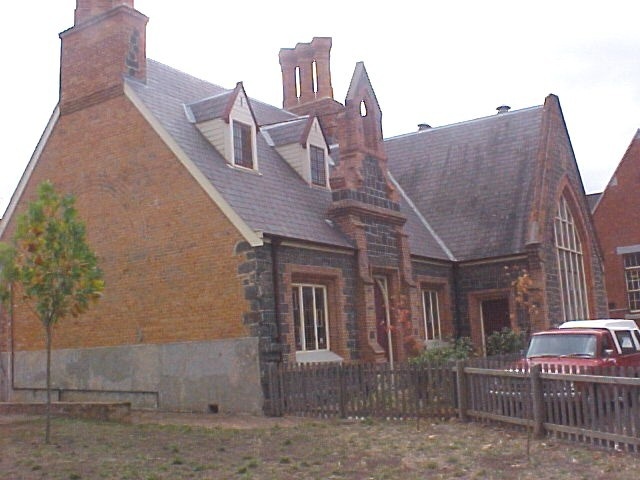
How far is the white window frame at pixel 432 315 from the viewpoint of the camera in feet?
84.9

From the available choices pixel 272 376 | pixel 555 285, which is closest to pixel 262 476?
pixel 272 376

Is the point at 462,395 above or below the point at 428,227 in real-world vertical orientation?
below

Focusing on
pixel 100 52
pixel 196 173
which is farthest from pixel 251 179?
pixel 100 52

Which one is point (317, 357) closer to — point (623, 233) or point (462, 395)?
point (462, 395)

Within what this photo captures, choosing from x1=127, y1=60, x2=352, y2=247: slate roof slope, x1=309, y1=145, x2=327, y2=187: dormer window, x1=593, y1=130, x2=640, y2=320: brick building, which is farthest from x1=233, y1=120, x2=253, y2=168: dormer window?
x1=593, y1=130, x2=640, y2=320: brick building

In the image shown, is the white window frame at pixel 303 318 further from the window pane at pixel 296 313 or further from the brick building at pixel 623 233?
the brick building at pixel 623 233

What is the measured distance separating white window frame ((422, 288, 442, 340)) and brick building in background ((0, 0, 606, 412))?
0.10 metres

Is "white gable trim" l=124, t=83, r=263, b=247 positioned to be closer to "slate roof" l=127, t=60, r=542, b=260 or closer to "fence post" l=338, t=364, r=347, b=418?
"slate roof" l=127, t=60, r=542, b=260

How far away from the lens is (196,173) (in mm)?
18422

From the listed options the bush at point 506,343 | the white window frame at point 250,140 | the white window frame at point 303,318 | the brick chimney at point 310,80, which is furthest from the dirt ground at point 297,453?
the brick chimney at point 310,80

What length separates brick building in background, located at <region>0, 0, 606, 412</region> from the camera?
59.4 feet

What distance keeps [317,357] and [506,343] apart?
735 cm

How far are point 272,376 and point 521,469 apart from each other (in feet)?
25.1

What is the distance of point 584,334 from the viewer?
16141mm
